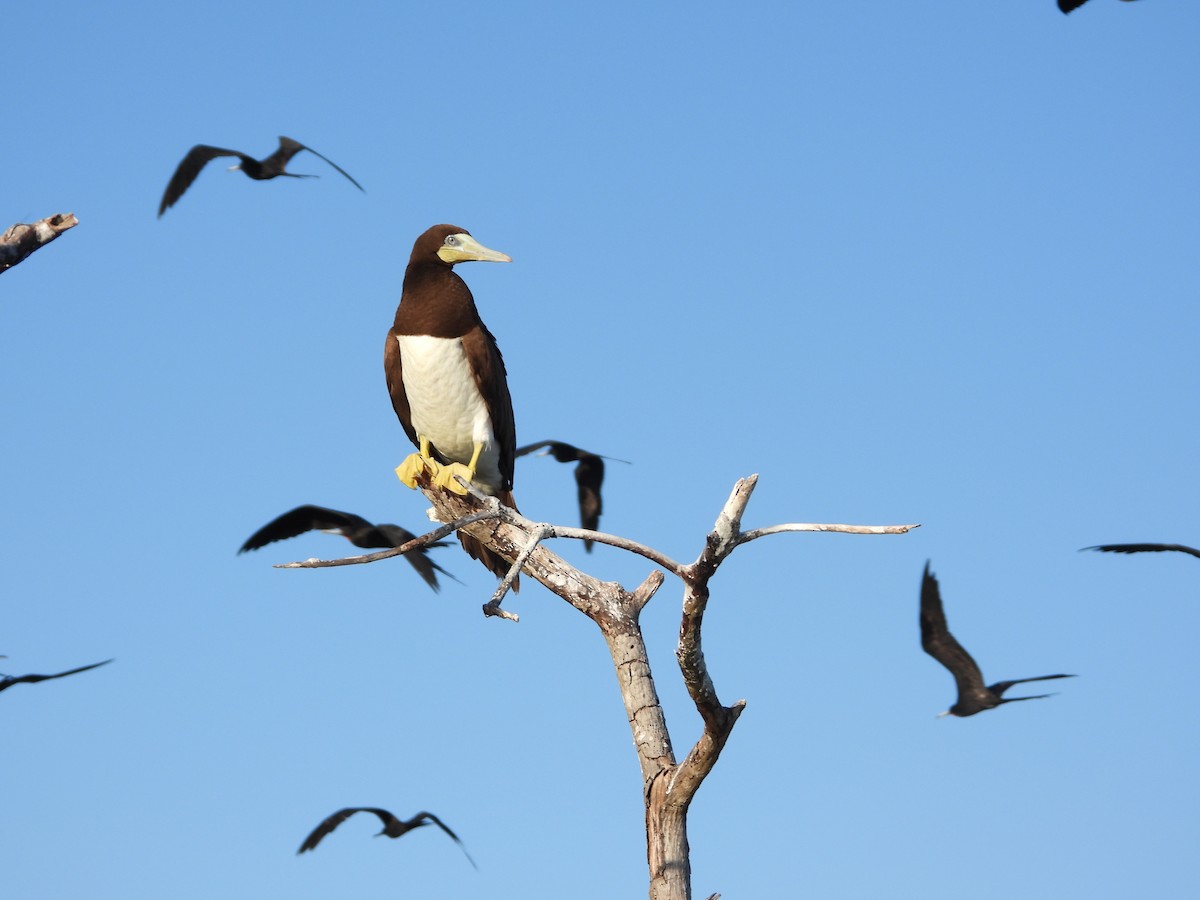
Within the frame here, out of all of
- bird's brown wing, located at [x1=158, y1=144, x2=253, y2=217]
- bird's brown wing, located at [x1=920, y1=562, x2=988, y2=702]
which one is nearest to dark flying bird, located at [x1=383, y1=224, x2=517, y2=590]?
bird's brown wing, located at [x1=158, y1=144, x2=253, y2=217]

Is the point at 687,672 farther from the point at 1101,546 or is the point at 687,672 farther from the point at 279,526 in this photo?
the point at 1101,546

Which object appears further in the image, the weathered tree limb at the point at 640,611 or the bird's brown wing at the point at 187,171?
the bird's brown wing at the point at 187,171

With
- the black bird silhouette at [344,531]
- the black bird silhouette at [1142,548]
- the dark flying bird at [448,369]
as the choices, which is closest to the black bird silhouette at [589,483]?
the dark flying bird at [448,369]

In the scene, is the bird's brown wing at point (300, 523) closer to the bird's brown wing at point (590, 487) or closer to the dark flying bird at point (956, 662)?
the bird's brown wing at point (590, 487)

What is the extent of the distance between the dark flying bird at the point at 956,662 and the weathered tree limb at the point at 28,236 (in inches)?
186

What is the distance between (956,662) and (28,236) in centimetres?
528

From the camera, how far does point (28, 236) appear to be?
6027mm

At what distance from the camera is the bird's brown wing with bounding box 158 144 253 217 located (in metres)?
Result: 8.25

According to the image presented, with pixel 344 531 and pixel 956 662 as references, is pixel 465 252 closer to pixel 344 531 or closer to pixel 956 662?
pixel 344 531

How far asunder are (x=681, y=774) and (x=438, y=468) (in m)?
2.40

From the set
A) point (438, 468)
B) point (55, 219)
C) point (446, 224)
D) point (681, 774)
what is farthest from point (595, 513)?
point (55, 219)

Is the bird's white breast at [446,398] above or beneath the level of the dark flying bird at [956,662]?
above

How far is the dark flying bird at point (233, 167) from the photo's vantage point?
27.2 ft

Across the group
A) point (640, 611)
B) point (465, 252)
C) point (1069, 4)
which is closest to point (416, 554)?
point (640, 611)
